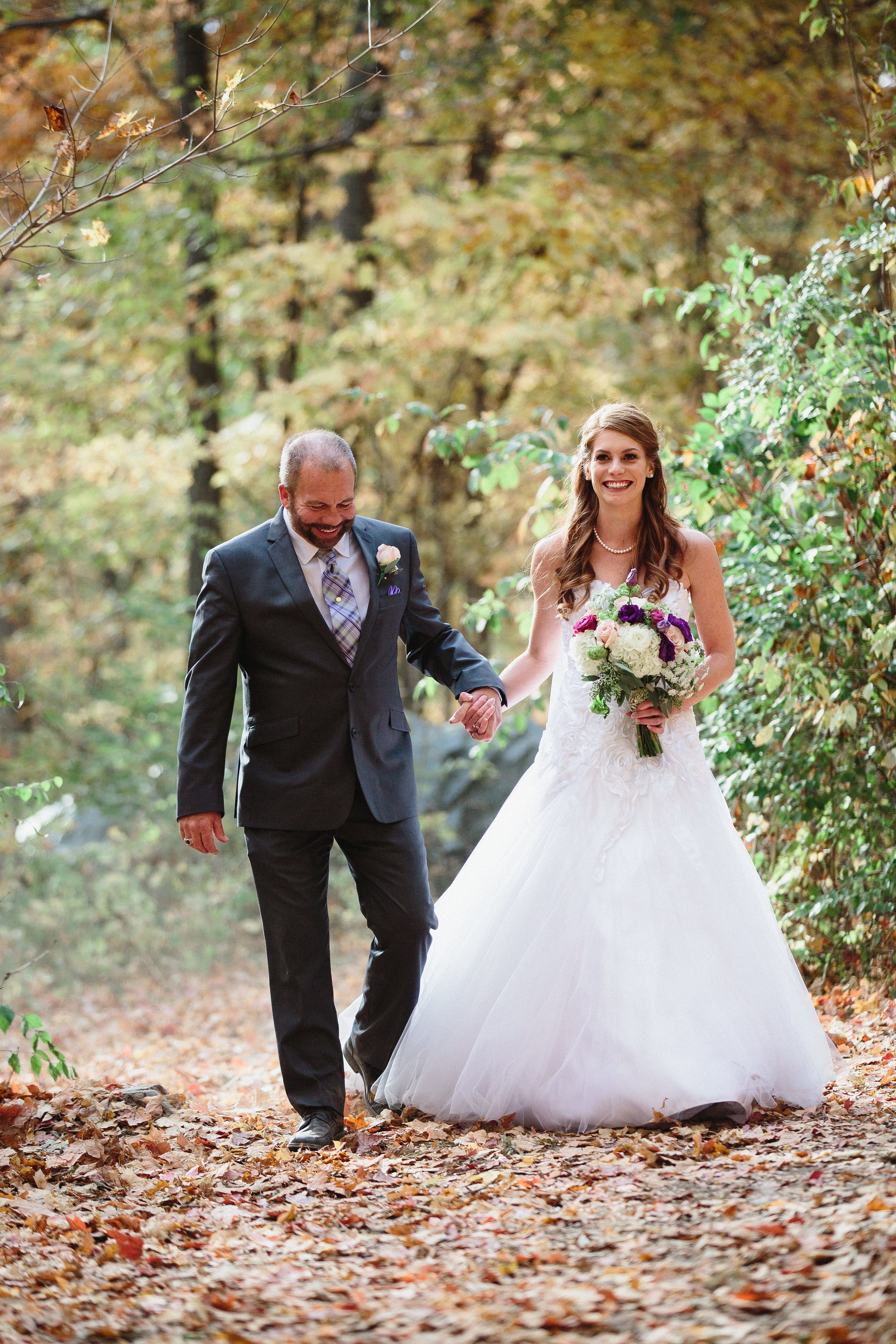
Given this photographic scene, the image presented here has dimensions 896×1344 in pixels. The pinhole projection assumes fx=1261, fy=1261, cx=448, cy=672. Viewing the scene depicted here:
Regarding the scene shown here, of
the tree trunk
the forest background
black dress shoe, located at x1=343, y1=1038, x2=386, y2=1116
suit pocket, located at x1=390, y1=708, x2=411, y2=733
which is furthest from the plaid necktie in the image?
the tree trunk

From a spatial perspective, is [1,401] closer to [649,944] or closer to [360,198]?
[360,198]

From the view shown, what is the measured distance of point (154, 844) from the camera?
10.8 meters

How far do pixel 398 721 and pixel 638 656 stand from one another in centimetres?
90

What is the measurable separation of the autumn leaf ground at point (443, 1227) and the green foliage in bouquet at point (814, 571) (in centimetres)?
121

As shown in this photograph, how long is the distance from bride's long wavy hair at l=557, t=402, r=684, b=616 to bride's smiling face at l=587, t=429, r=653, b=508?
0.02 meters

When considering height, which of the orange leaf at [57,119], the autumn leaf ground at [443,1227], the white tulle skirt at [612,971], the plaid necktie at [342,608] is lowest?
the autumn leaf ground at [443,1227]

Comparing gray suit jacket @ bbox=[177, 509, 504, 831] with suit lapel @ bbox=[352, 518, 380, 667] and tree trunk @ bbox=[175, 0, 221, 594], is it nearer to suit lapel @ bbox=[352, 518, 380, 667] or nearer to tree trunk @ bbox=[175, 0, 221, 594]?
suit lapel @ bbox=[352, 518, 380, 667]

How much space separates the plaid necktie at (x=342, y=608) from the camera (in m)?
4.38

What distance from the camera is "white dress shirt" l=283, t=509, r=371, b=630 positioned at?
4410 mm

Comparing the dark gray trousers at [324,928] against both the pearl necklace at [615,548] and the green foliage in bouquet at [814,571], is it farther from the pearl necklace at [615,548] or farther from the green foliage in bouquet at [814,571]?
the green foliage in bouquet at [814,571]

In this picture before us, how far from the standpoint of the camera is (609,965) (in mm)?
4191

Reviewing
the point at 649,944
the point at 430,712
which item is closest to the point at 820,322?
the point at 649,944

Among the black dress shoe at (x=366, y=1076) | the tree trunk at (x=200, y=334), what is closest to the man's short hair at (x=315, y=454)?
the black dress shoe at (x=366, y=1076)

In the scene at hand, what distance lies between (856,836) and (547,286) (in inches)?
324
